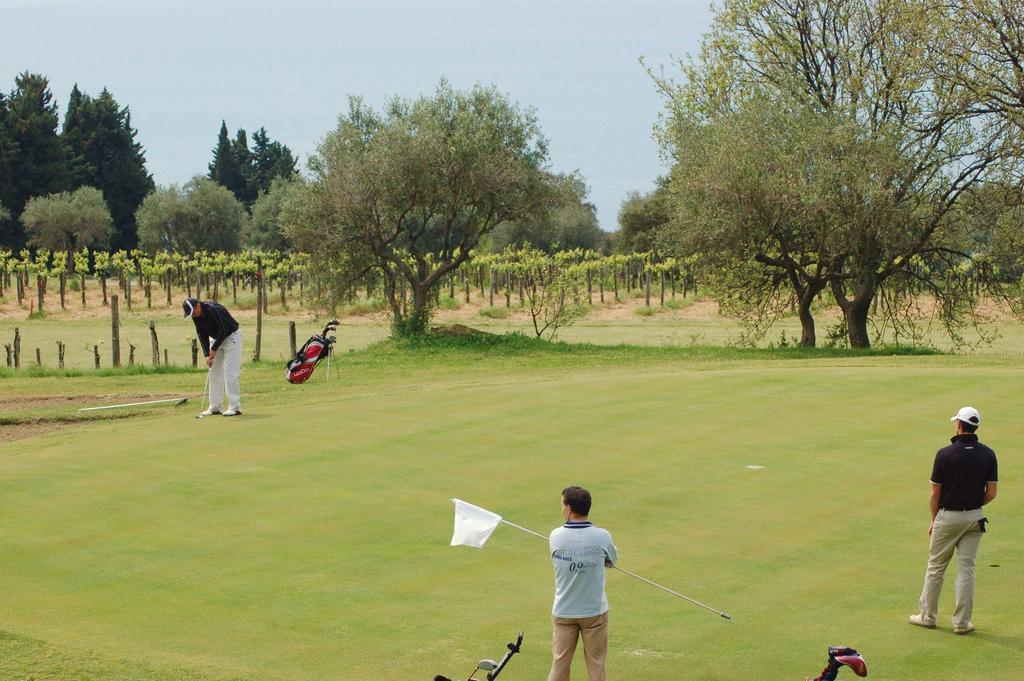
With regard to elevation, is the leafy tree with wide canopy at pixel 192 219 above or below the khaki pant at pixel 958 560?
above

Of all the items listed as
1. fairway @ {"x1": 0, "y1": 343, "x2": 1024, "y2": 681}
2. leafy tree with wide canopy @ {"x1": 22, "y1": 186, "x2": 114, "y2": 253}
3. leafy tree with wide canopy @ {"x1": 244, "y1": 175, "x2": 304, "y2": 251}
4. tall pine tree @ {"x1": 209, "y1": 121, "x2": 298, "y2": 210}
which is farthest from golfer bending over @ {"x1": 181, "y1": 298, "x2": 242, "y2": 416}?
tall pine tree @ {"x1": 209, "y1": 121, "x2": 298, "y2": 210}

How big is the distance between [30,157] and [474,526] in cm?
10058

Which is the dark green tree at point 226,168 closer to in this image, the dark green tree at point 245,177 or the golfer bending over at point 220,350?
the dark green tree at point 245,177

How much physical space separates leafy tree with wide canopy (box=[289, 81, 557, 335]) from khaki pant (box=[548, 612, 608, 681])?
110 ft

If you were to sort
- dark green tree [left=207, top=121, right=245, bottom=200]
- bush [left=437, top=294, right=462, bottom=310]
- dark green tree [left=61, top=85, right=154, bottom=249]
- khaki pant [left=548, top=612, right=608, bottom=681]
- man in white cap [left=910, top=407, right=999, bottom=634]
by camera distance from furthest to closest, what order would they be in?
1. dark green tree [left=207, top=121, right=245, bottom=200]
2. dark green tree [left=61, top=85, right=154, bottom=249]
3. bush [left=437, top=294, right=462, bottom=310]
4. man in white cap [left=910, top=407, right=999, bottom=634]
5. khaki pant [left=548, top=612, right=608, bottom=681]

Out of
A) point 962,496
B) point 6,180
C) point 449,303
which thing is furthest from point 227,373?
point 6,180

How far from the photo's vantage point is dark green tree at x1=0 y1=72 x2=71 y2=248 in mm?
98875

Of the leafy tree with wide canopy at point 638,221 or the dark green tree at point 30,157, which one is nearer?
the leafy tree with wide canopy at point 638,221

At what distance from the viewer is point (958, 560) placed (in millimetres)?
11211

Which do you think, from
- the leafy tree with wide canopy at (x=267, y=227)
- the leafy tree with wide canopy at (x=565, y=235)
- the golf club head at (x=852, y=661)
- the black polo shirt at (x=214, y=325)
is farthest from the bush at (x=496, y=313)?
the golf club head at (x=852, y=661)

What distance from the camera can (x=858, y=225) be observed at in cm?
3806

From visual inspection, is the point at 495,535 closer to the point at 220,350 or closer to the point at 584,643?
the point at 584,643

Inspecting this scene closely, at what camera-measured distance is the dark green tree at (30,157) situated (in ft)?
324

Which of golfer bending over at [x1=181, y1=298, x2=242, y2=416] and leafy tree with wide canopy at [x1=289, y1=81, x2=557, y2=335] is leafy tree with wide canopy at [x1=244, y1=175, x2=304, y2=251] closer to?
leafy tree with wide canopy at [x1=289, y1=81, x2=557, y2=335]
